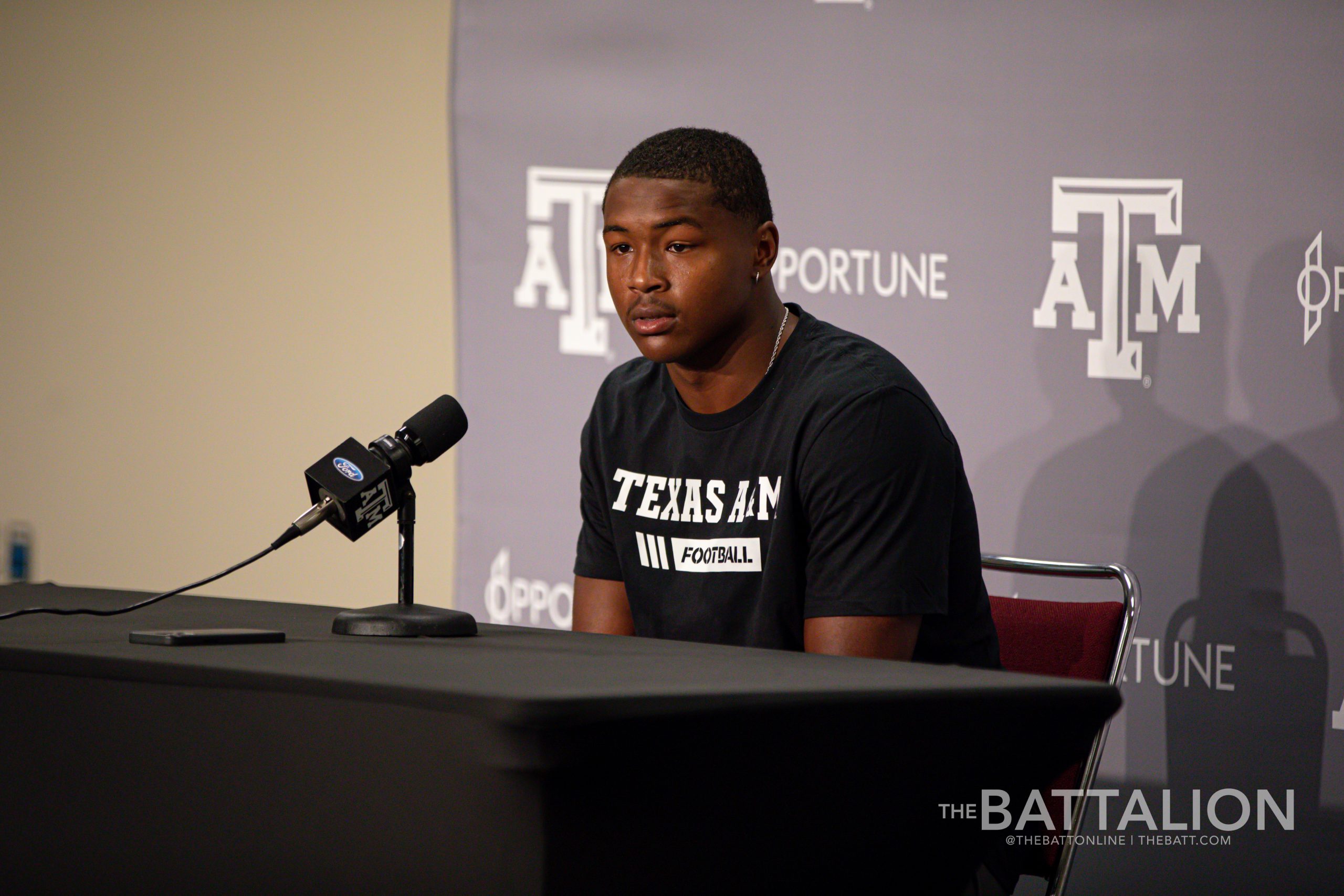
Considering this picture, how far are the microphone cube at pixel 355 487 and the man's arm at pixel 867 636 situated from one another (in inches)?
20.2

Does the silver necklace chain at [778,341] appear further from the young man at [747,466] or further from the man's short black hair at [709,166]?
the man's short black hair at [709,166]

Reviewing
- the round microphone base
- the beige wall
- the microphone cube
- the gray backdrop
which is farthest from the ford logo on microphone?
the beige wall

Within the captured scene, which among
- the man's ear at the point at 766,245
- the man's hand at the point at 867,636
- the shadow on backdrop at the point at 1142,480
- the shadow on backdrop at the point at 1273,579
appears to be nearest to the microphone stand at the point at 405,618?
the man's hand at the point at 867,636

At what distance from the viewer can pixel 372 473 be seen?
4.22 ft

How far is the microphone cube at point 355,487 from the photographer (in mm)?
1258

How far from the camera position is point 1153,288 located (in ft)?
7.62

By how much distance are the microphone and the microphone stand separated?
0.02 meters

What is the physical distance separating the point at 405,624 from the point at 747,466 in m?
0.58

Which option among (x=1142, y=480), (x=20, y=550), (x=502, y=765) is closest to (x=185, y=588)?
(x=502, y=765)

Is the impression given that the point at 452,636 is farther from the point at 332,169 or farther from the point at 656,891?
the point at 332,169

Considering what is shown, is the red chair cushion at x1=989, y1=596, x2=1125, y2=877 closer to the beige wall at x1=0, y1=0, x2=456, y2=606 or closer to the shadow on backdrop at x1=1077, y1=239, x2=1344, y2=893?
the shadow on backdrop at x1=1077, y1=239, x2=1344, y2=893

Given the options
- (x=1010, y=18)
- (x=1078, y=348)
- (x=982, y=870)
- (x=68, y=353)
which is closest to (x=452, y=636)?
(x=982, y=870)

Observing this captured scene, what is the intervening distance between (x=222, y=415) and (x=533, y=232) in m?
0.93

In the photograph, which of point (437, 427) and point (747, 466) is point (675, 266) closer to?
point (747, 466)
